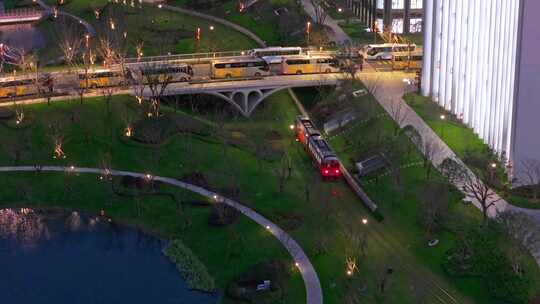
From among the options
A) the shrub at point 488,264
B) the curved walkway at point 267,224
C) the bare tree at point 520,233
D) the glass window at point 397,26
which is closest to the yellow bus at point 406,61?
the glass window at point 397,26

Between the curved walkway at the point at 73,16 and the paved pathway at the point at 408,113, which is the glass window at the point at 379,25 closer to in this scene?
the paved pathway at the point at 408,113

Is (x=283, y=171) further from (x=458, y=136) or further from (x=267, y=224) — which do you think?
(x=458, y=136)

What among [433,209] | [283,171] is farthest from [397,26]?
[433,209]

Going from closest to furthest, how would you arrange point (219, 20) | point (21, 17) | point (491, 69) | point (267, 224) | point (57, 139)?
point (267, 224), point (491, 69), point (57, 139), point (219, 20), point (21, 17)

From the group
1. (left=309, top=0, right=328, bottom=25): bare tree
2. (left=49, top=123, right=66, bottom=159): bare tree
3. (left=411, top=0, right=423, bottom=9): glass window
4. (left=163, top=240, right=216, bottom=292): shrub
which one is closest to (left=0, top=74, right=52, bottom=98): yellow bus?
(left=49, top=123, right=66, bottom=159): bare tree

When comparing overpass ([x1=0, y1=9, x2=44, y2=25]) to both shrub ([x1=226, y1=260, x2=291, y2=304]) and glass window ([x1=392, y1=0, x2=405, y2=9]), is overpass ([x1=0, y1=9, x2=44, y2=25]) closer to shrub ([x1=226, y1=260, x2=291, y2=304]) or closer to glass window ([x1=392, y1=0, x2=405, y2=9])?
glass window ([x1=392, y1=0, x2=405, y2=9])

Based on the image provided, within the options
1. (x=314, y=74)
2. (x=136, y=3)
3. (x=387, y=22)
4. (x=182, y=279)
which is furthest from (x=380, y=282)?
(x=136, y=3)
